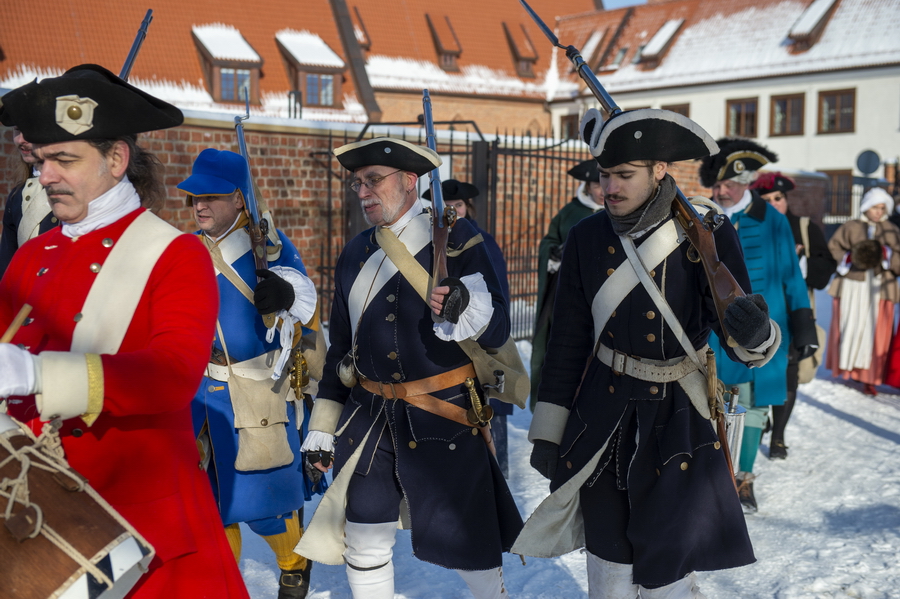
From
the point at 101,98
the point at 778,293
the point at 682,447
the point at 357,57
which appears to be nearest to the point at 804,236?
the point at 778,293

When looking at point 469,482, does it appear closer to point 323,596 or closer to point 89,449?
point 323,596

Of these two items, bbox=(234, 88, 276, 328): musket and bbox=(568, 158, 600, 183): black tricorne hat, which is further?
bbox=(568, 158, 600, 183): black tricorne hat

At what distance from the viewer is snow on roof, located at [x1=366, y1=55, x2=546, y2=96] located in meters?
32.6

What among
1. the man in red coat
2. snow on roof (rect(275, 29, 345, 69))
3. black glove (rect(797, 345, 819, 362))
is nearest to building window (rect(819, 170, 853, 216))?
snow on roof (rect(275, 29, 345, 69))

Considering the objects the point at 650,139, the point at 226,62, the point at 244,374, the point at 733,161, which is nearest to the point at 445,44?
the point at 226,62

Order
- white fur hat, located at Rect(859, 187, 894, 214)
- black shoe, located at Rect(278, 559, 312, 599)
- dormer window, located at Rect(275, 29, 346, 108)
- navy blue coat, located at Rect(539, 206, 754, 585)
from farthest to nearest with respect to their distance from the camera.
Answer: dormer window, located at Rect(275, 29, 346, 108), white fur hat, located at Rect(859, 187, 894, 214), black shoe, located at Rect(278, 559, 312, 599), navy blue coat, located at Rect(539, 206, 754, 585)

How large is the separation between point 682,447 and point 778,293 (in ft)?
9.67

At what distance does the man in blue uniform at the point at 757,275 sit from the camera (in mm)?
5500

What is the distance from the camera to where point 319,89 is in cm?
2566

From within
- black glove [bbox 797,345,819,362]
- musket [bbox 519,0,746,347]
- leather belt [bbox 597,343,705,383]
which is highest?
musket [bbox 519,0,746,347]

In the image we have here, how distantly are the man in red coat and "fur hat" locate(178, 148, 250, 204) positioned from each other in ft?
5.67

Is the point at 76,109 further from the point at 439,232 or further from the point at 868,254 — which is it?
the point at 868,254

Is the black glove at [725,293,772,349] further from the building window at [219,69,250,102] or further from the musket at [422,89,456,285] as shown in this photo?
the building window at [219,69,250,102]

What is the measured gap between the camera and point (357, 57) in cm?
2623
